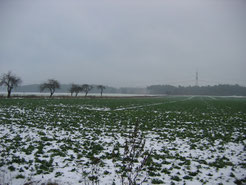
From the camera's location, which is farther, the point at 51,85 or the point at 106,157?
the point at 51,85

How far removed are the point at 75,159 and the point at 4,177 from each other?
7.72ft

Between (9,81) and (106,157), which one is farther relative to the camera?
(9,81)

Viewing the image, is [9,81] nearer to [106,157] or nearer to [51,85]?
[51,85]

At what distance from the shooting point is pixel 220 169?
616cm

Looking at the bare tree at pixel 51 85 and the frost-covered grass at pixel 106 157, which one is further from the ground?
the bare tree at pixel 51 85

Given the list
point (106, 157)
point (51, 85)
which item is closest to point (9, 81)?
point (51, 85)

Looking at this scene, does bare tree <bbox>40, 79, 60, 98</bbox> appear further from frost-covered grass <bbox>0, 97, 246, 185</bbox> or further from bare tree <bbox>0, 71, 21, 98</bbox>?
frost-covered grass <bbox>0, 97, 246, 185</bbox>

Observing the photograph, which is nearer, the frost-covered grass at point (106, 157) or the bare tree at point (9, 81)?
the frost-covered grass at point (106, 157)

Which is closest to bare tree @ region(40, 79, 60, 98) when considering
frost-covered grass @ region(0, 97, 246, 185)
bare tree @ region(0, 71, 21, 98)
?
bare tree @ region(0, 71, 21, 98)

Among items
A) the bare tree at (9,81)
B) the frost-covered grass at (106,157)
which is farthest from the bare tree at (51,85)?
the frost-covered grass at (106,157)

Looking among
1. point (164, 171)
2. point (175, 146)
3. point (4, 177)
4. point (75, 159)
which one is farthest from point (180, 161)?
point (4, 177)

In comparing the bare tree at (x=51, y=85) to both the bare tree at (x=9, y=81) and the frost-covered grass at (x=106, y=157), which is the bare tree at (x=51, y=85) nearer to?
the bare tree at (x=9, y=81)

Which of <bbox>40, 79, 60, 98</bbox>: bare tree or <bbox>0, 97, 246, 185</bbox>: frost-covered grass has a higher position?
<bbox>40, 79, 60, 98</bbox>: bare tree

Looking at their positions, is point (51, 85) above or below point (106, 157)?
above
